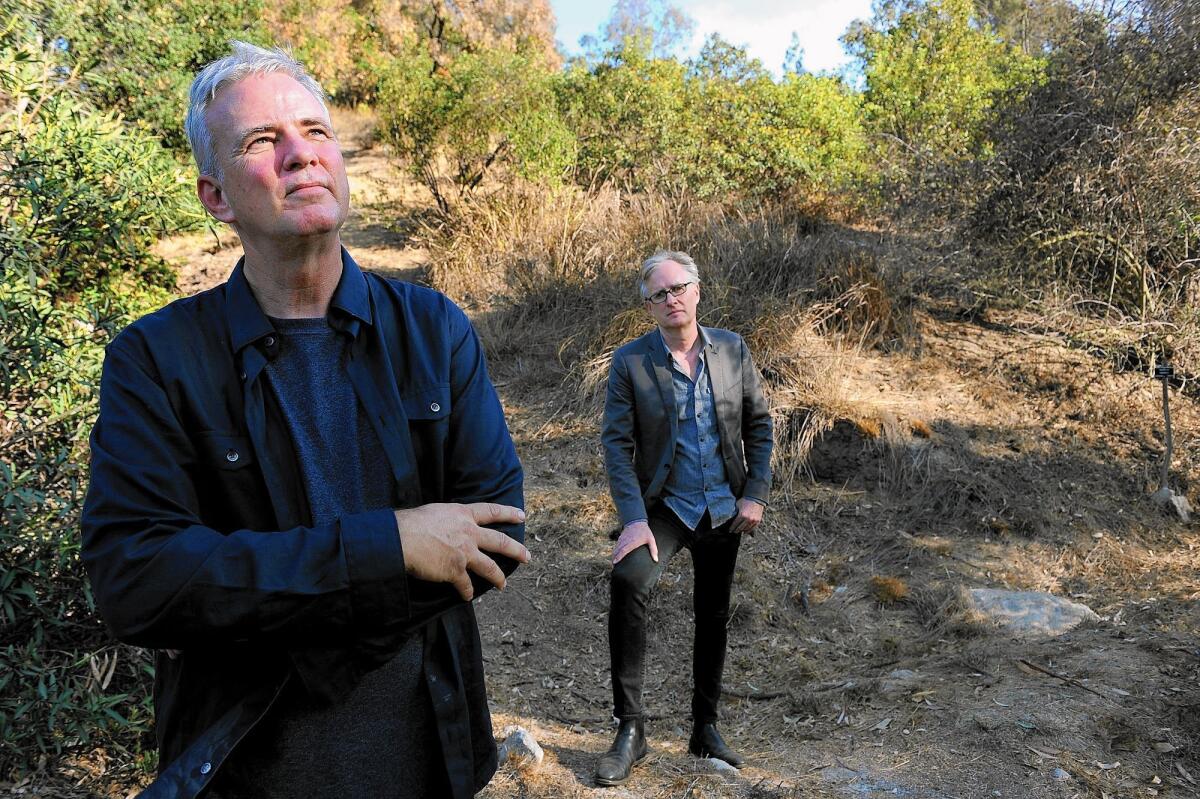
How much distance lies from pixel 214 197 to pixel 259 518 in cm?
56

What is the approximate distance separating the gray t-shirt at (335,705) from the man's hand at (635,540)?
2.10m

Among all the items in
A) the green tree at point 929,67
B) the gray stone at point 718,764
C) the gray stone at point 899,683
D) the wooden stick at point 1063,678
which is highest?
the green tree at point 929,67

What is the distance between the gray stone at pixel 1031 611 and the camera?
Result: 547cm

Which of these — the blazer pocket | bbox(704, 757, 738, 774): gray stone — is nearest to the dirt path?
bbox(704, 757, 738, 774): gray stone

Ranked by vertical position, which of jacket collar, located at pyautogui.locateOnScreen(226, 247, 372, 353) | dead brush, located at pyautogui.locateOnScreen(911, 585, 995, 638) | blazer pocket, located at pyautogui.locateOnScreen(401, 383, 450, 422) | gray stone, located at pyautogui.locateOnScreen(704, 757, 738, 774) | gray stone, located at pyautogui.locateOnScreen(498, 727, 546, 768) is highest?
jacket collar, located at pyautogui.locateOnScreen(226, 247, 372, 353)

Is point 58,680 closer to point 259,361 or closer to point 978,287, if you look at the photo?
point 259,361

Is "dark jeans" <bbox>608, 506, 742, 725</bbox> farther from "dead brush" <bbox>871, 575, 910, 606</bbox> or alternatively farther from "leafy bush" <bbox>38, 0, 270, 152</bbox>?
"leafy bush" <bbox>38, 0, 270, 152</bbox>

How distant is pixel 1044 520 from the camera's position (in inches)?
272

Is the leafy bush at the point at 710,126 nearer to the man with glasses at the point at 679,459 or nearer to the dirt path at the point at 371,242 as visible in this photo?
the dirt path at the point at 371,242

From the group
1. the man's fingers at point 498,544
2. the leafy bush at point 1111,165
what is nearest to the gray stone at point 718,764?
the man's fingers at point 498,544

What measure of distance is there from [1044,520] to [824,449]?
1743 mm

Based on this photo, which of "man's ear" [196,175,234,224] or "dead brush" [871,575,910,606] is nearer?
"man's ear" [196,175,234,224]

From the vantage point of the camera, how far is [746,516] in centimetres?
382

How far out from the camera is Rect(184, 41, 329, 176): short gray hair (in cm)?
152
